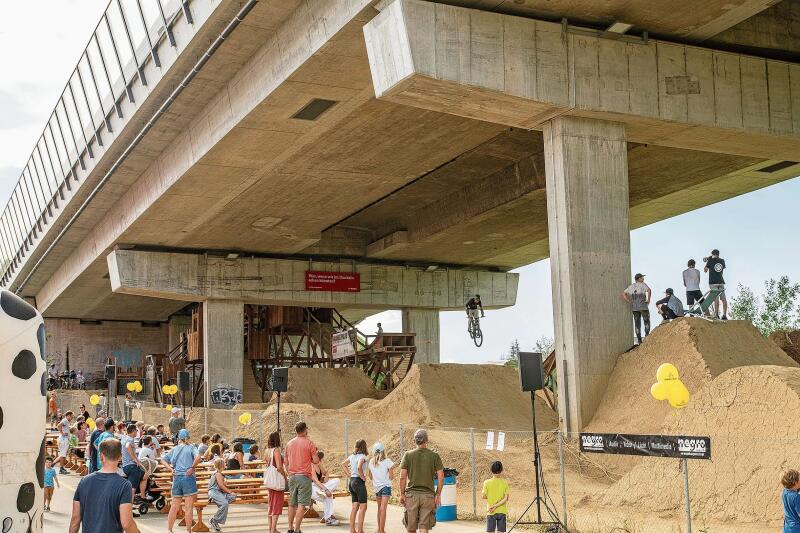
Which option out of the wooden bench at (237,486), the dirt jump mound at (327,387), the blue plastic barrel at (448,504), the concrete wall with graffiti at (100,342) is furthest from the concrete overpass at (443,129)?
the concrete wall with graffiti at (100,342)

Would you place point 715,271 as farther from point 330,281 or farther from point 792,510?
point 330,281

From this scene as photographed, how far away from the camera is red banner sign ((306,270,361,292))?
4969cm

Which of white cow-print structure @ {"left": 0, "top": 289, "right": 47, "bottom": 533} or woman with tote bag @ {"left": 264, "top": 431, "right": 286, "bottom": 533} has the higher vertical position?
white cow-print structure @ {"left": 0, "top": 289, "right": 47, "bottom": 533}

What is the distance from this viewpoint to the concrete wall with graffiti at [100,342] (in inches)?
2849

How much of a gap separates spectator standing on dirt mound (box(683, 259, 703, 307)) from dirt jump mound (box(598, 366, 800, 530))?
27.8ft

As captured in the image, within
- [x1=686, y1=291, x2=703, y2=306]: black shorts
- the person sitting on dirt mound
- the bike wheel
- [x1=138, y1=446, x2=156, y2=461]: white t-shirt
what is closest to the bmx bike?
the bike wheel

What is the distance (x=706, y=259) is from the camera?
25.5 meters

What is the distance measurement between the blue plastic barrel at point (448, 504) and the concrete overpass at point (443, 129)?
4868 millimetres

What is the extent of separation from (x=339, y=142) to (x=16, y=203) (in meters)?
30.1

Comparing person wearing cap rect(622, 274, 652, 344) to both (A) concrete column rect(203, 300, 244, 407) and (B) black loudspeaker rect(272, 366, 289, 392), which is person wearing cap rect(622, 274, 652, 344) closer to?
(B) black loudspeaker rect(272, 366, 289, 392)

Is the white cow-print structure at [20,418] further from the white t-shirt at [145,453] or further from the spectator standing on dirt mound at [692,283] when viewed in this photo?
the spectator standing on dirt mound at [692,283]

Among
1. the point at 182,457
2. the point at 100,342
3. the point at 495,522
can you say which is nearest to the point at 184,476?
the point at 182,457

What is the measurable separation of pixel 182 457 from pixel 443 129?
18072 millimetres

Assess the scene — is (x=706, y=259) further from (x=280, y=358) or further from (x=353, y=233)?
(x=280, y=358)
